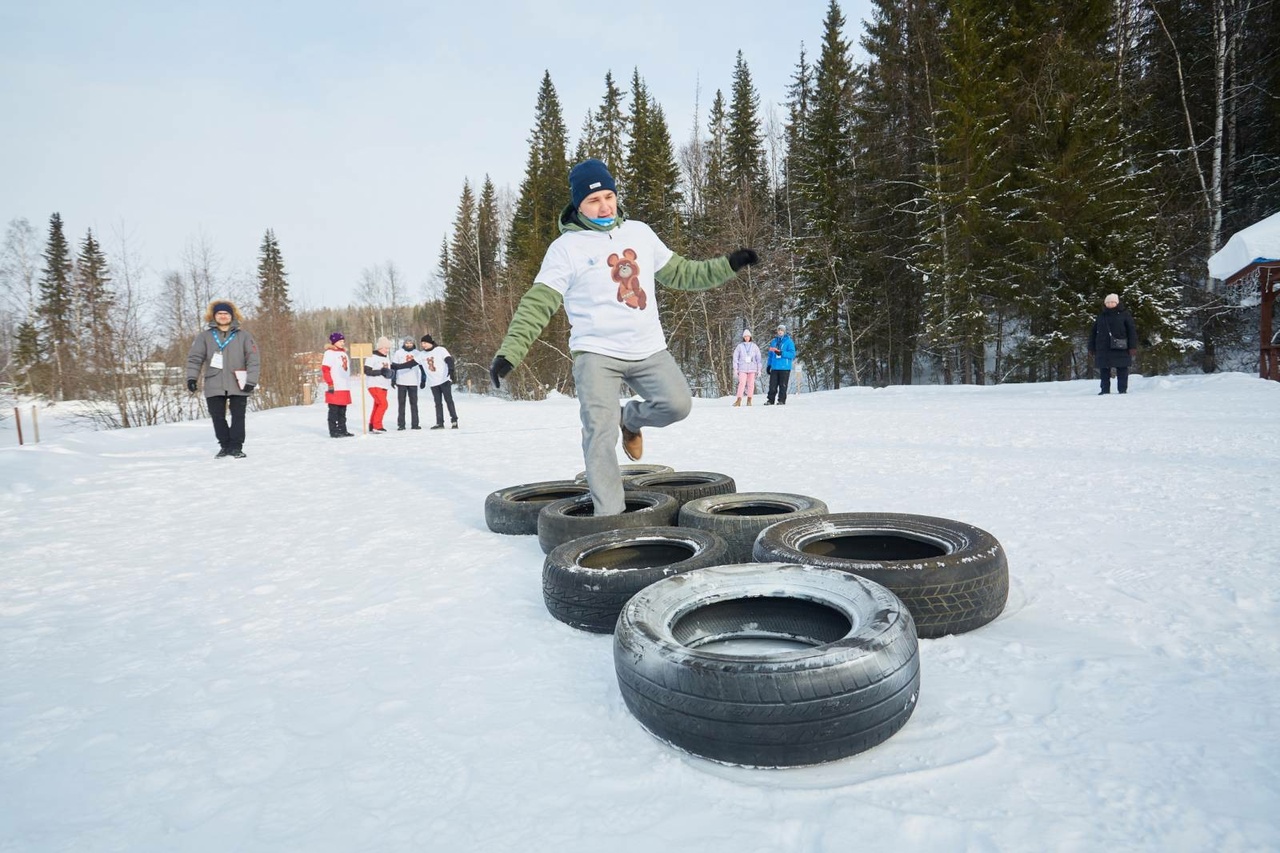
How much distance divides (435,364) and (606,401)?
11.0 meters

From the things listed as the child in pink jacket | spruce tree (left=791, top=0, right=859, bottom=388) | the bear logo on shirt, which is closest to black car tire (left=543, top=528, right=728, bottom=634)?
the bear logo on shirt

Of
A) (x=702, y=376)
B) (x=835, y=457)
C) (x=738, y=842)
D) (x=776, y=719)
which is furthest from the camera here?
(x=702, y=376)

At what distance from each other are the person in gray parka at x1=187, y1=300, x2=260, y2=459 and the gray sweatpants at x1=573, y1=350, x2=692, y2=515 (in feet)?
21.0

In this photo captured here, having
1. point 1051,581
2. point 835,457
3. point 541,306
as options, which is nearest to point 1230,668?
point 1051,581

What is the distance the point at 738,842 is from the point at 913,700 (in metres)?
0.67

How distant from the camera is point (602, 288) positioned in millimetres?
3555

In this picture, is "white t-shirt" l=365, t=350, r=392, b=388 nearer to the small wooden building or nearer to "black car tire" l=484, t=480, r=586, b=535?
"black car tire" l=484, t=480, r=586, b=535

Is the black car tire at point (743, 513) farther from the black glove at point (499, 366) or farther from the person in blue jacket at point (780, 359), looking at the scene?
the person in blue jacket at point (780, 359)

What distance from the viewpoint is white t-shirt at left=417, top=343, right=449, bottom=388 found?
13667 mm

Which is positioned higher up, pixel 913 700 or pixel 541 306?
pixel 541 306

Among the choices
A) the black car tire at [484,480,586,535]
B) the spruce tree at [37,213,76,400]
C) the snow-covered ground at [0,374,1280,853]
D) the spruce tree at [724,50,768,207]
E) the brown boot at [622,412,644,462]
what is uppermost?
the spruce tree at [724,50,768,207]

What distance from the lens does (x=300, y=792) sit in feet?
A: 5.06

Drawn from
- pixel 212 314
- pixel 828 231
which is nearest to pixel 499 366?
pixel 212 314

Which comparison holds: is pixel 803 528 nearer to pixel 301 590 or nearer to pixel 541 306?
pixel 541 306
